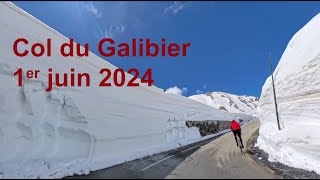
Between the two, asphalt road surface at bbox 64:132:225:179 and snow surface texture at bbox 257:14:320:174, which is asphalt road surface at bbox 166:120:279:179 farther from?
snow surface texture at bbox 257:14:320:174

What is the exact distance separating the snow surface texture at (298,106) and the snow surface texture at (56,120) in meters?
7.69

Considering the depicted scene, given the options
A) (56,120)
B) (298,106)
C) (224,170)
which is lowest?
(224,170)

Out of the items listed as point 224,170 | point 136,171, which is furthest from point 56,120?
point 224,170

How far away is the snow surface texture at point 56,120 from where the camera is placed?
43.9 ft

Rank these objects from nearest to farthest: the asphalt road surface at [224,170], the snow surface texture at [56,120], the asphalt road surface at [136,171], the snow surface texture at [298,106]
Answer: the asphalt road surface at [224,170] < the asphalt road surface at [136,171] < the snow surface texture at [56,120] < the snow surface texture at [298,106]

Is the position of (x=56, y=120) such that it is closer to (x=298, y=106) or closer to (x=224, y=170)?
(x=224, y=170)

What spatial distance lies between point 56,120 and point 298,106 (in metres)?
13.8

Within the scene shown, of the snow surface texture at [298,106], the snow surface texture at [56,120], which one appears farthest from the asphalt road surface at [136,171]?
the snow surface texture at [298,106]

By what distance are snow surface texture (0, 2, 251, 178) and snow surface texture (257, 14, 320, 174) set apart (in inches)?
303

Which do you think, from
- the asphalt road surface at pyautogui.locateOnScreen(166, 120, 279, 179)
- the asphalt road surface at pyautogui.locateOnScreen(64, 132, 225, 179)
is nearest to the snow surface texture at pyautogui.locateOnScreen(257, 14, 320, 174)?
the asphalt road surface at pyautogui.locateOnScreen(166, 120, 279, 179)

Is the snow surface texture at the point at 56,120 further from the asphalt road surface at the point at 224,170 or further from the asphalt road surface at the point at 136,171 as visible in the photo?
the asphalt road surface at the point at 224,170

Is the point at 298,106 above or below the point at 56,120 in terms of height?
above

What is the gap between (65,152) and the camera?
14875mm

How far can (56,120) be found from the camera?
1555 cm
